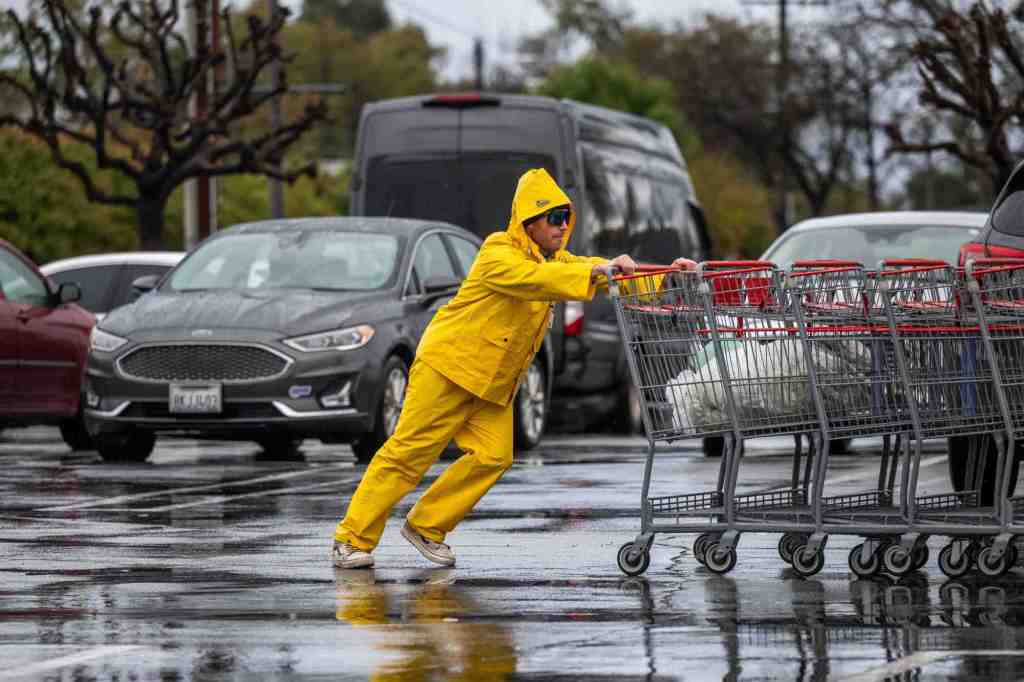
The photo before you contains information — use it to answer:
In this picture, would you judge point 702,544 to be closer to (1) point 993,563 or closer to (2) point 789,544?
(2) point 789,544

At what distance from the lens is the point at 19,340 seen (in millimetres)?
18047

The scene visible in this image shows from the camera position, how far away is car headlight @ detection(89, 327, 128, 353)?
16.7m

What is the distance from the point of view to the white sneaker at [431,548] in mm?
10195

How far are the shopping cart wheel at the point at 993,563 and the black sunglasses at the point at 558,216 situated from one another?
216 centimetres

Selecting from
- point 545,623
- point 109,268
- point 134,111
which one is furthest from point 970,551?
point 134,111

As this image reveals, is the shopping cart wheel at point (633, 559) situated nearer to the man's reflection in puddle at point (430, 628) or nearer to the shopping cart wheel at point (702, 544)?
the shopping cart wheel at point (702, 544)

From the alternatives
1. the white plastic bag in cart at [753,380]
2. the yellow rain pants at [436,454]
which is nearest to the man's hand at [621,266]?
the white plastic bag in cart at [753,380]

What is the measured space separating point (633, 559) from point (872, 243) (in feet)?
30.5

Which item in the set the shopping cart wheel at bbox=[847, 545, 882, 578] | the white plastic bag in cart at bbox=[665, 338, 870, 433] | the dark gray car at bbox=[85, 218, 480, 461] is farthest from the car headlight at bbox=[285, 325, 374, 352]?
the shopping cart wheel at bbox=[847, 545, 882, 578]

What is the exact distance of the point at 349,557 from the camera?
10.1m

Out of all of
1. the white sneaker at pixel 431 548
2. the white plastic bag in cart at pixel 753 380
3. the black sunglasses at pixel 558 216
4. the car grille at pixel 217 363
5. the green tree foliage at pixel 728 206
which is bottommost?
the green tree foliage at pixel 728 206

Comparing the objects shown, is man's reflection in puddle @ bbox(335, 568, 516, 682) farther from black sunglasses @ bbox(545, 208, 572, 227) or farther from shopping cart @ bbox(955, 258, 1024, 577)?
shopping cart @ bbox(955, 258, 1024, 577)

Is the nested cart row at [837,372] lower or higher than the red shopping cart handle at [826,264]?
lower

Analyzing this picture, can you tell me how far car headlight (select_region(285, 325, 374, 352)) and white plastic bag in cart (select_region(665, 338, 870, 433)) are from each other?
22.6ft
